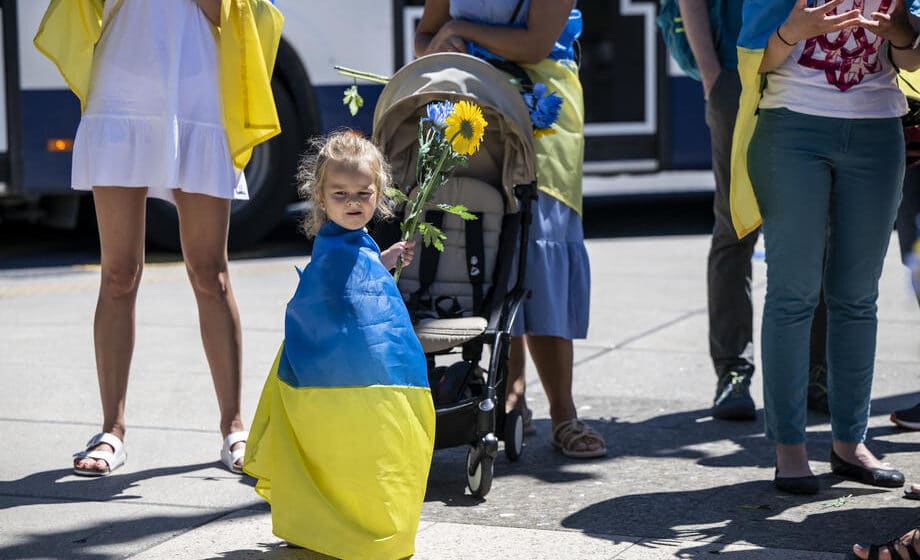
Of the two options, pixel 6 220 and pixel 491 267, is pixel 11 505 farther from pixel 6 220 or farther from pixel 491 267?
pixel 6 220

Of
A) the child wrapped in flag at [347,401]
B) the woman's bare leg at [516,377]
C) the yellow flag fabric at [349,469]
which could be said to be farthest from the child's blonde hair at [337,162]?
the woman's bare leg at [516,377]

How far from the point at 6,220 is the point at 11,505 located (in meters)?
7.61

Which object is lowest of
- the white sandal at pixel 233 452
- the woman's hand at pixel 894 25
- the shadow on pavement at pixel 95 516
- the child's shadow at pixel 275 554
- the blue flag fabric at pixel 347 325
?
the child's shadow at pixel 275 554

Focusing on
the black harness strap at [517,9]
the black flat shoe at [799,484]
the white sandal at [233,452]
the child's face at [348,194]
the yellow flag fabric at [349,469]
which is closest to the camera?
the yellow flag fabric at [349,469]

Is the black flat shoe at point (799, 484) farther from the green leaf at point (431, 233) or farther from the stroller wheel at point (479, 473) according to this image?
the green leaf at point (431, 233)

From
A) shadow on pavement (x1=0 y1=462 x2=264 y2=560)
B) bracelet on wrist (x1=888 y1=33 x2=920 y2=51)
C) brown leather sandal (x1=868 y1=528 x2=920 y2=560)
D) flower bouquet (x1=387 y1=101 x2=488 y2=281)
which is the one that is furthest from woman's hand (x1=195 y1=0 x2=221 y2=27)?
brown leather sandal (x1=868 y1=528 x2=920 y2=560)

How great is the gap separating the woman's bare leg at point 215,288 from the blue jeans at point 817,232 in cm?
173

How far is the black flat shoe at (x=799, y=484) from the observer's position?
4.27 meters

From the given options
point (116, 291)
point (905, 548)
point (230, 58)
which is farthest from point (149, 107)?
point (905, 548)

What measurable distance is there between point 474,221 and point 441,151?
0.48 metres

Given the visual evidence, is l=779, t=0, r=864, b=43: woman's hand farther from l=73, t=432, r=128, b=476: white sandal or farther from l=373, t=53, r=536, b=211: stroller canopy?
l=73, t=432, r=128, b=476: white sandal

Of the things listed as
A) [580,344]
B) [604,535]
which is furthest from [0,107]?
[604,535]

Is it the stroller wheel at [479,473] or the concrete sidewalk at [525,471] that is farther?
the stroller wheel at [479,473]

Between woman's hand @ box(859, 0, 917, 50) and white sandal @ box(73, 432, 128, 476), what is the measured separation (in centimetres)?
267
